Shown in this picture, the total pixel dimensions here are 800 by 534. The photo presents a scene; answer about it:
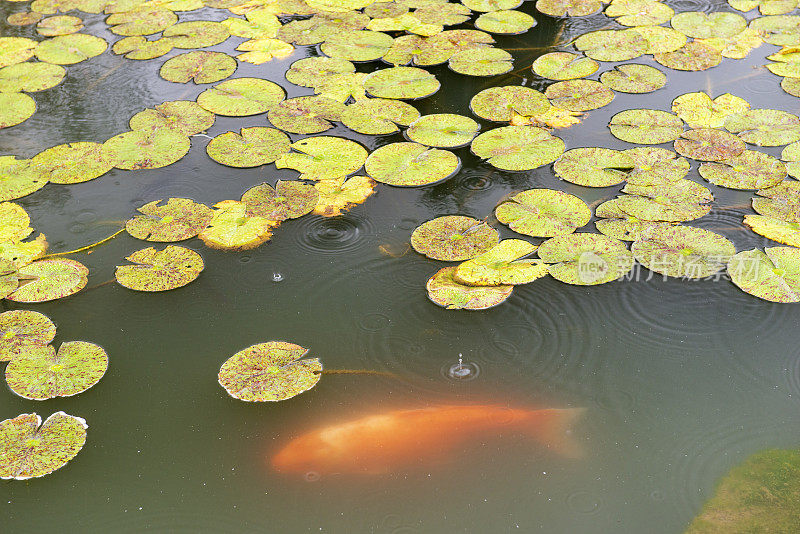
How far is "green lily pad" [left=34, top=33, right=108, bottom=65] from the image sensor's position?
5617 millimetres

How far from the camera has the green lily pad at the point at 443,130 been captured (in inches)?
170

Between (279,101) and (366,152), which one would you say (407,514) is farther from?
(279,101)

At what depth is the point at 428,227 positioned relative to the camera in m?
3.66

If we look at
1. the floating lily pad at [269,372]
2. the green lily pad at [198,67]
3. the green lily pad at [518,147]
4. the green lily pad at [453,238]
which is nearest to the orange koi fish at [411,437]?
the floating lily pad at [269,372]

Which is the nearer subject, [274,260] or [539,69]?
[274,260]

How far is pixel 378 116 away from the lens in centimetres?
459

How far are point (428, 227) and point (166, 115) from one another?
229 centimetres

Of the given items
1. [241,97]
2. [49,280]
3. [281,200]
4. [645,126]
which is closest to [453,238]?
[281,200]

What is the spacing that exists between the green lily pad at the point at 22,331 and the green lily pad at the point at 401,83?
9.03 ft

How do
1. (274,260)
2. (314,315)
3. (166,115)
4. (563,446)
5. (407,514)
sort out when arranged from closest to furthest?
(407,514) < (563,446) < (314,315) < (274,260) < (166,115)

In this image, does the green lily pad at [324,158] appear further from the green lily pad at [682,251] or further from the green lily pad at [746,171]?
the green lily pad at [746,171]

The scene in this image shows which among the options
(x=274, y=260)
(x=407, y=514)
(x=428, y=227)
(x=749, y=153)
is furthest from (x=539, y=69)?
(x=407, y=514)

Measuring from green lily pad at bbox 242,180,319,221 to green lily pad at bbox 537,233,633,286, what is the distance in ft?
4.56

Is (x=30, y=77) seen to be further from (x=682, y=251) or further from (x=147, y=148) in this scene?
(x=682, y=251)
